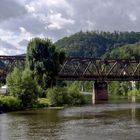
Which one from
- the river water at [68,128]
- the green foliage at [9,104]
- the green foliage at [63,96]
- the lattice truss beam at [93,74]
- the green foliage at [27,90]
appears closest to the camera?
the river water at [68,128]

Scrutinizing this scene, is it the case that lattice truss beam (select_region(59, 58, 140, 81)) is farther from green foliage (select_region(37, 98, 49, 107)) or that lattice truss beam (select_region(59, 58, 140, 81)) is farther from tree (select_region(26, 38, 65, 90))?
green foliage (select_region(37, 98, 49, 107))

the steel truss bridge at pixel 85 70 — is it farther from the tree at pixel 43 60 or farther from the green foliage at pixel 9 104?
the green foliage at pixel 9 104

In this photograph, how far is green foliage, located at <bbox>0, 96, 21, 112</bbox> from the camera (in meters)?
88.1

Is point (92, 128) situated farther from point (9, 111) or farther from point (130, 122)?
point (9, 111)

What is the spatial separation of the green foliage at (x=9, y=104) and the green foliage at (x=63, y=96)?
14.8 meters

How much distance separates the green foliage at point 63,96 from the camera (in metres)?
107

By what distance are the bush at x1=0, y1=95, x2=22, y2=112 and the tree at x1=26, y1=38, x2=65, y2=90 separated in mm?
19983

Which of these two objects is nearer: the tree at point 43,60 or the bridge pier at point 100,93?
the tree at point 43,60

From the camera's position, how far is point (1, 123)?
214 ft

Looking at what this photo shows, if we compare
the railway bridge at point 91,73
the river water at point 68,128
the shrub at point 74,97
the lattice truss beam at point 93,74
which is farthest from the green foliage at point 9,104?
the lattice truss beam at point 93,74

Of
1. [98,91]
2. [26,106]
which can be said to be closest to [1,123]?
[26,106]

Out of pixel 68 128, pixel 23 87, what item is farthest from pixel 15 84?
pixel 68 128

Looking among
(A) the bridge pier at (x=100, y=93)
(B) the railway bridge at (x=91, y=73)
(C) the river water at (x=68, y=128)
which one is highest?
(B) the railway bridge at (x=91, y=73)

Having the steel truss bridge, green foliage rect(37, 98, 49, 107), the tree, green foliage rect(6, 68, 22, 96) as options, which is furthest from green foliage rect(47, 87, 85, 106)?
the steel truss bridge
